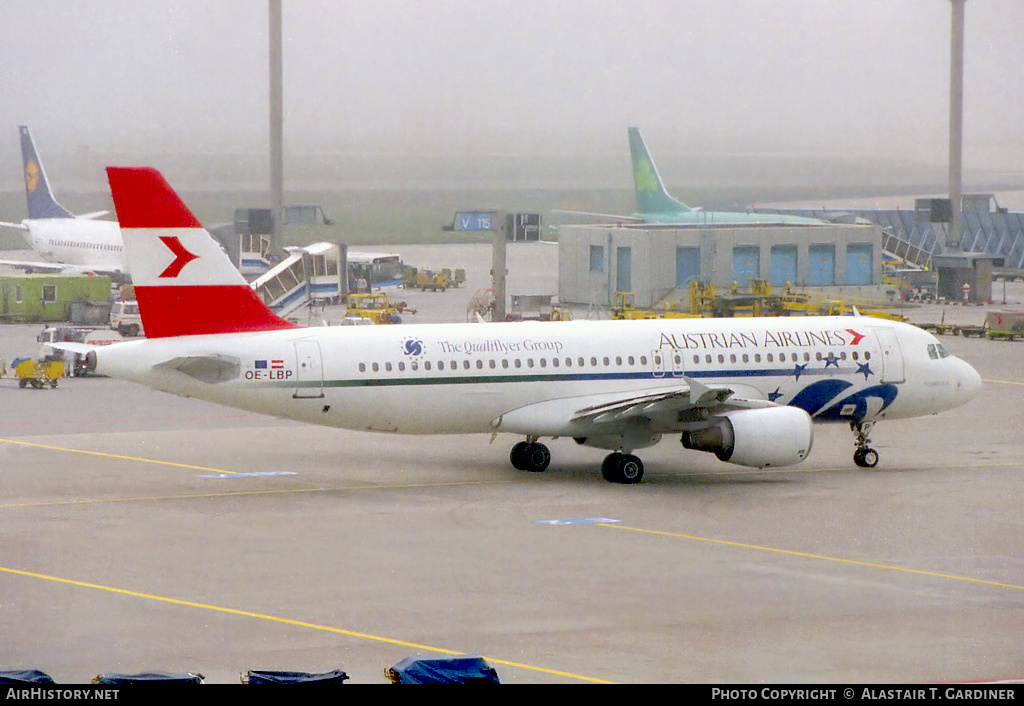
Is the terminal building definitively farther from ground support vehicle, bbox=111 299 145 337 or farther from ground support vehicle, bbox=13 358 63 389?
ground support vehicle, bbox=13 358 63 389

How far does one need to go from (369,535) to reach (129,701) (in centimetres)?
1717

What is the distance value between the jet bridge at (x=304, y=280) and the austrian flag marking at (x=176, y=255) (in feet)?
137

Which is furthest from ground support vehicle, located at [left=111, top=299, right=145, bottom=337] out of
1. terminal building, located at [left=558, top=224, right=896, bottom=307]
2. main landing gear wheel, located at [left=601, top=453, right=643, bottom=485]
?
main landing gear wheel, located at [left=601, top=453, right=643, bottom=485]

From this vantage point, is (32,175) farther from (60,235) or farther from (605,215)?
(605,215)

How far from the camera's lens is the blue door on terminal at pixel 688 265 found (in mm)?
75875

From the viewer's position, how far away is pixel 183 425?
46.5 metres

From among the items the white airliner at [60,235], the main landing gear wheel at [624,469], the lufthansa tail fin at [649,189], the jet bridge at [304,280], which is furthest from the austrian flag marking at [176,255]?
the lufthansa tail fin at [649,189]

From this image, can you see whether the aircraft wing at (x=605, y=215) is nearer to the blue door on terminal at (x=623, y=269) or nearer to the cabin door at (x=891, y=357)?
the blue door on terminal at (x=623, y=269)

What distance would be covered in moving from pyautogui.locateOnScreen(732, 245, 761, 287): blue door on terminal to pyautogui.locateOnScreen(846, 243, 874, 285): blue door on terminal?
17.9ft

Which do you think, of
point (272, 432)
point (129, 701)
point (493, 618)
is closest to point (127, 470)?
point (272, 432)

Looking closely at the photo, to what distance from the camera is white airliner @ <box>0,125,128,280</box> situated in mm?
91938

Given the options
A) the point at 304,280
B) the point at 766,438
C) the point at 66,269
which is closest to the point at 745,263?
the point at 304,280

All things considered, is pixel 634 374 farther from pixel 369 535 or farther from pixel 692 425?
pixel 369 535

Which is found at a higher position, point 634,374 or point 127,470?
point 634,374
